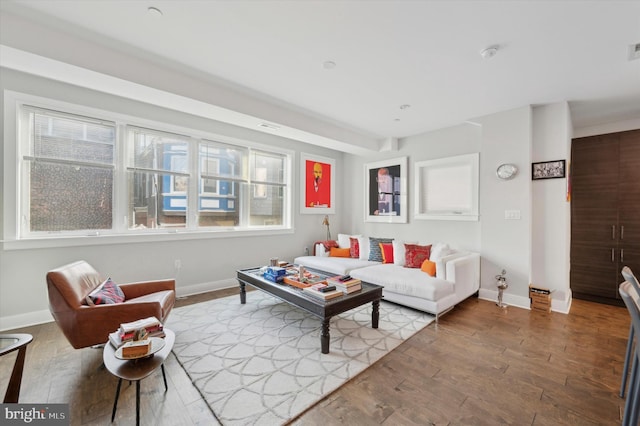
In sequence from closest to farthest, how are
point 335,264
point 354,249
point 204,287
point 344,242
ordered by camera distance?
point 204,287 → point 335,264 → point 354,249 → point 344,242

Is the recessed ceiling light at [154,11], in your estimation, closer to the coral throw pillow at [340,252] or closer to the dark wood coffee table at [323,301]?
the dark wood coffee table at [323,301]

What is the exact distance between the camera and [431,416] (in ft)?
5.41

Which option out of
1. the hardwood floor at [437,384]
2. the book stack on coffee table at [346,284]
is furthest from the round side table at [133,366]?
the book stack on coffee table at [346,284]

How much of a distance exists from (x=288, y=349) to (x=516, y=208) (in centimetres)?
352

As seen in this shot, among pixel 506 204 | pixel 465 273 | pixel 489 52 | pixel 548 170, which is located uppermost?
pixel 489 52

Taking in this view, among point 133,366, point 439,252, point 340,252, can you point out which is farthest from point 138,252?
point 439,252

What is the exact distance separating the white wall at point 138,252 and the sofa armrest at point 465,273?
2960 mm

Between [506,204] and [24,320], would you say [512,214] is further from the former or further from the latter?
[24,320]

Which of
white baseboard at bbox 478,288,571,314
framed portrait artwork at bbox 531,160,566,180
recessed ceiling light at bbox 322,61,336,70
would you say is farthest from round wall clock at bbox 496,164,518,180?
recessed ceiling light at bbox 322,61,336,70

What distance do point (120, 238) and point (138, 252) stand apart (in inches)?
11.2

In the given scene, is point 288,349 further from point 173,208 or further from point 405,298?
point 173,208

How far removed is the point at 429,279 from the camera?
3.26 m

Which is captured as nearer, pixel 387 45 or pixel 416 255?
pixel 387 45

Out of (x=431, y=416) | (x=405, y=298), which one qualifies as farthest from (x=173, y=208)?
(x=431, y=416)
